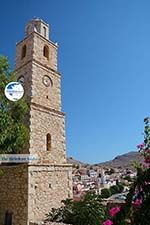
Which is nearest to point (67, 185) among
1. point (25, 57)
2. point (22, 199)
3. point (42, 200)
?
point (42, 200)

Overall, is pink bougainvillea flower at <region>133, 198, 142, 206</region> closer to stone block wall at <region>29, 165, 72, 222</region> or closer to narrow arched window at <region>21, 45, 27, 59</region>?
stone block wall at <region>29, 165, 72, 222</region>

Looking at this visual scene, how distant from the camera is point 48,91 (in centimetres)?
1552

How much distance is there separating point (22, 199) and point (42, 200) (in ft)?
3.49

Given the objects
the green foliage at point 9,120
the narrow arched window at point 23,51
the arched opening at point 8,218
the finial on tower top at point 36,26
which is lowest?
the arched opening at point 8,218

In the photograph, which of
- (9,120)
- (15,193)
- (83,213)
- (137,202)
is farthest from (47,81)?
(137,202)

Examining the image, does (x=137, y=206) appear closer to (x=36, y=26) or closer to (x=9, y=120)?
(x=9, y=120)

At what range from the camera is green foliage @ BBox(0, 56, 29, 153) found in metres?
11.2

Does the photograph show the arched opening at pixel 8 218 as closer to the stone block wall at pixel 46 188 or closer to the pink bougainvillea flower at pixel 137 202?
the stone block wall at pixel 46 188

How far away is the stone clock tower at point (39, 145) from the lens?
39.9 feet

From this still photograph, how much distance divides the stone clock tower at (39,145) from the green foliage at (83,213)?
Answer: 121 centimetres

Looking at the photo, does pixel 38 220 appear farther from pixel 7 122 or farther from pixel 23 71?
pixel 23 71

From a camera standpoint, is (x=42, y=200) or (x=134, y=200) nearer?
(x=134, y=200)

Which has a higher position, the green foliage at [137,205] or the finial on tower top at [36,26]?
the finial on tower top at [36,26]

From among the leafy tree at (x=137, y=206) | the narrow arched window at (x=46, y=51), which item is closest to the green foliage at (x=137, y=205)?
the leafy tree at (x=137, y=206)
